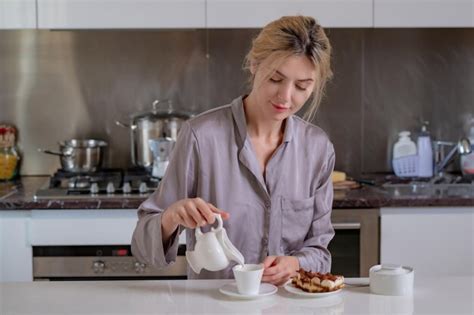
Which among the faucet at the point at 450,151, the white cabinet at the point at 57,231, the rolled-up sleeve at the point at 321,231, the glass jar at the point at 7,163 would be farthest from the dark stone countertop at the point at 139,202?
the rolled-up sleeve at the point at 321,231

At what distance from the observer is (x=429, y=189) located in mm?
3258

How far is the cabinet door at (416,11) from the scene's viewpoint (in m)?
3.22

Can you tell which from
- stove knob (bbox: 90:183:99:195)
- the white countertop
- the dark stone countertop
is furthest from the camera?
stove knob (bbox: 90:183:99:195)

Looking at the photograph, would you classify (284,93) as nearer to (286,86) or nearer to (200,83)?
(286,86)

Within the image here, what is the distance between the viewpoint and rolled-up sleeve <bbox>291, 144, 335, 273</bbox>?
6.45 ft

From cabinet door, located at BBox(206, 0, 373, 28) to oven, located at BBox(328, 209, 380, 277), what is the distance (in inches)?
31.6

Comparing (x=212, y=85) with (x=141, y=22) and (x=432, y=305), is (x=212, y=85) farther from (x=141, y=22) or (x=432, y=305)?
(x=432, y=305)

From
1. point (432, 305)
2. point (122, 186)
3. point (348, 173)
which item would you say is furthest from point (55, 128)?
point (432, 305)

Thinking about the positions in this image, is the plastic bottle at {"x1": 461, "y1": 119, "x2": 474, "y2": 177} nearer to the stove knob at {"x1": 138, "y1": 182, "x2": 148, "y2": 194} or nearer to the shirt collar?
the stove knob at {"x1": 138, "y1": 182, "x2": 148, "y2": 194}

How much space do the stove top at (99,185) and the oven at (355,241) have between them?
756 mm

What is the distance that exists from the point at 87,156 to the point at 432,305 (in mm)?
2133

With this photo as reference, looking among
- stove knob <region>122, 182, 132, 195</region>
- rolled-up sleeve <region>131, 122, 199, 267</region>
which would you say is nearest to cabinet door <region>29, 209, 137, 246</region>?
stove knob <region>122, 182, 132, 195</region>

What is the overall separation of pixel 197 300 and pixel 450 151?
2.21 m

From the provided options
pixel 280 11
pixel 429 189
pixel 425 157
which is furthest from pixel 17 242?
pixel 425 157
